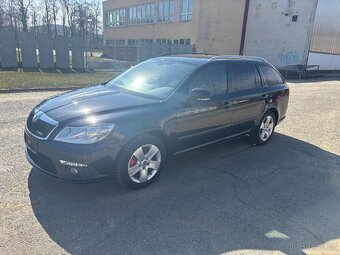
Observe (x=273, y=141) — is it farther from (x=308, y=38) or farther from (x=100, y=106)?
(x=308, y=38)

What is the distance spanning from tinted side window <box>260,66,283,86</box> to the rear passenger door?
0.24m

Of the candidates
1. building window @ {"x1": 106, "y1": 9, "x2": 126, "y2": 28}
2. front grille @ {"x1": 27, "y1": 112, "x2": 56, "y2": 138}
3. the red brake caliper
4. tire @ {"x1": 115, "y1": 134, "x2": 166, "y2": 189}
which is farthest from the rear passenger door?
building window @ {"x1": 106, "y1": 9, "x2": 126, "y2": 28}

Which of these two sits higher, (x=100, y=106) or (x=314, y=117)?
(x=100, y=106)

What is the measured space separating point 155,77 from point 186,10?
24.9 metres

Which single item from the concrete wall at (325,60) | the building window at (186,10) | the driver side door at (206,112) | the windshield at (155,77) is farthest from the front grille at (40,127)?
the concrete wall at (325,60)

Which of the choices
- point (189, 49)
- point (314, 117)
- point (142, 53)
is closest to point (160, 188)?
point (314, 117)

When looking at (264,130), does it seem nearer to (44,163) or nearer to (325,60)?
(44,163)

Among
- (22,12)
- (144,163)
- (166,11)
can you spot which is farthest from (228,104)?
(22,12)

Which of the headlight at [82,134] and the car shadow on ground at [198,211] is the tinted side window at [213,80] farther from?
the headlight at [82,134]

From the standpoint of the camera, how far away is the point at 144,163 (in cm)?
389

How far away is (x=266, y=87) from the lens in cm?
586

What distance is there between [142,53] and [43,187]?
1982 centimetres

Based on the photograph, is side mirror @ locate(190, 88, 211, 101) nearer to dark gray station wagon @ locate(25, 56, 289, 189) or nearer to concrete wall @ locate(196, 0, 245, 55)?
dark gray station wagon @ locate(25, 56, 289, 189)

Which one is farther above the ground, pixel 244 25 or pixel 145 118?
pixel 244 25
